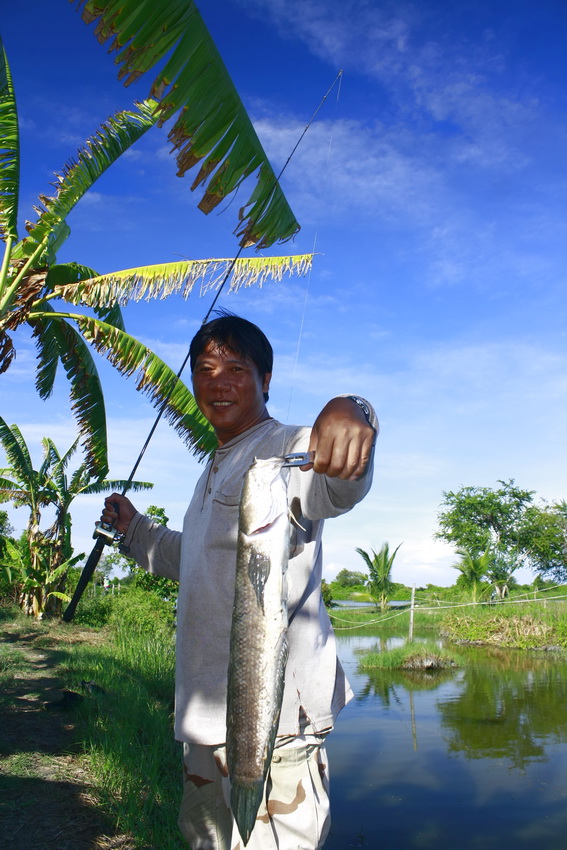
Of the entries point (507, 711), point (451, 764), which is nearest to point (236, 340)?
point (451, 764)

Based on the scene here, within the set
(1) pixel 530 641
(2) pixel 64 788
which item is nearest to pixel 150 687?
(2) pixel 64 788

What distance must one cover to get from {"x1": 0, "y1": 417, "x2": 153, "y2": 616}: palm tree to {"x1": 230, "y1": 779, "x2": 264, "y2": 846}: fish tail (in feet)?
43.7

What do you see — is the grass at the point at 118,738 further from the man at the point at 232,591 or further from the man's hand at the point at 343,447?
the man's hand at the point at 343,447

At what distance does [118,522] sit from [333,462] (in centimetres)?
144

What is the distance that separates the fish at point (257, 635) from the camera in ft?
4.38

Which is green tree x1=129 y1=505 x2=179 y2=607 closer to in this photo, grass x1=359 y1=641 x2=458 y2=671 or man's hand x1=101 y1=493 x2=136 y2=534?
grass x1=359 y1=641 x2=458 y2=671

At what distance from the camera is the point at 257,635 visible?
4.51 ft

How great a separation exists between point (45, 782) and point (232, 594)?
417 centimetres

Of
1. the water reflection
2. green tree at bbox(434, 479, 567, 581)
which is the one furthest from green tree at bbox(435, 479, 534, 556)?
the water reflection

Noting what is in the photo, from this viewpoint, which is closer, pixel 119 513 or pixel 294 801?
pixel 294 801

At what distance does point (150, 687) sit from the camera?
325 inches

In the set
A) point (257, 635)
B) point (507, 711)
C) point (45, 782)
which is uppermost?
point (257, 635)

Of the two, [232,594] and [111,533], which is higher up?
[111,533]

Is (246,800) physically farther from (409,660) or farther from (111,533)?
(409,660)
